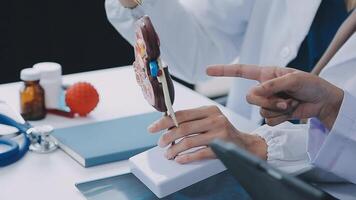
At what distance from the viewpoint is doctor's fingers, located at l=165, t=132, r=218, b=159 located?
0.84 meters

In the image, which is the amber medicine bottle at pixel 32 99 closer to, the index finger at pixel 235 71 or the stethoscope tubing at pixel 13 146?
the stethoscope tubing at pixel 13 146

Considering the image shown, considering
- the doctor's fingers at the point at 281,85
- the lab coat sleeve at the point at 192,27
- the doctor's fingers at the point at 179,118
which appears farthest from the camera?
the lab coat sleeve at the point at 192,27

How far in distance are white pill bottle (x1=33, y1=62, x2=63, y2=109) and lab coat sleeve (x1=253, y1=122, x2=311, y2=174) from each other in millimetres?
387

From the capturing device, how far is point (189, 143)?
2.76 feet

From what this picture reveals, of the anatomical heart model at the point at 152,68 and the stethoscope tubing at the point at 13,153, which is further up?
the anatomical heart model at the point at 152,68

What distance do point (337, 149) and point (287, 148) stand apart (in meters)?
0.08

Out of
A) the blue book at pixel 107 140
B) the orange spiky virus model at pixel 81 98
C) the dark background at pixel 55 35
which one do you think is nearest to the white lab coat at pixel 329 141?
the blue book at pixel 107 140

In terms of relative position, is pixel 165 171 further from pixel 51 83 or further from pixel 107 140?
pixel 51 83

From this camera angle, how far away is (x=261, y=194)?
2.11 ft

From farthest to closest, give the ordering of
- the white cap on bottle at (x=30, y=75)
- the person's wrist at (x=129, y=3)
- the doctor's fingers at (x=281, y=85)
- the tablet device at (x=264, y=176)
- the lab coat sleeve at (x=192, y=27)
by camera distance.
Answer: the lab coat sleeve at (x=192, y=27) < the person's wrist at (x=129, y=3) < the white cap on bottle at (x=30, y=75) < the doctor's fingers at (x=281, y=85) < the tablet device at (x=264, y=176)

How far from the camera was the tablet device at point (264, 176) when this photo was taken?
52 cm

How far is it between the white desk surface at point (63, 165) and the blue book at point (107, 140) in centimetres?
1

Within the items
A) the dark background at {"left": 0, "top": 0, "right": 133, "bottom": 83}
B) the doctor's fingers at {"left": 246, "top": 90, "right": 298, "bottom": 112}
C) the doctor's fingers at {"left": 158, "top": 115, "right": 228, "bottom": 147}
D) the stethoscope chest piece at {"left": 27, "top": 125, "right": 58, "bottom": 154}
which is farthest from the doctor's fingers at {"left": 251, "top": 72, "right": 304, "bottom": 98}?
the dark background at {"left": 0, "top": 0, "right": 133, "bottom": 83}

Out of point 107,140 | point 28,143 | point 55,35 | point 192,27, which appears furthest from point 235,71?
point 55,35
